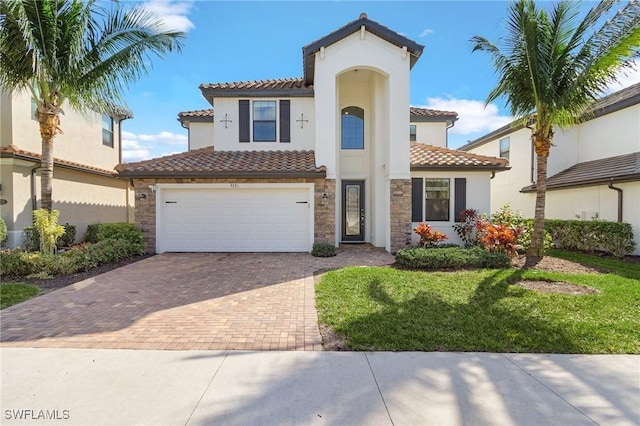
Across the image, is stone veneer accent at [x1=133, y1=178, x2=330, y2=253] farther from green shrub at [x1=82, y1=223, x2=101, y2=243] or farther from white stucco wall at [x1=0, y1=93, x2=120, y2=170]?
green shrub at [x1=82, y1=223, x2=101, y2=243]

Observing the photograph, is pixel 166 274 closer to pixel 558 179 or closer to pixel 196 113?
pixel 196 113

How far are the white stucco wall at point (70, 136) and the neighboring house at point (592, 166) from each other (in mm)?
17972

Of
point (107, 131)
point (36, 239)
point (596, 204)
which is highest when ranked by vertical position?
point (107, 131)

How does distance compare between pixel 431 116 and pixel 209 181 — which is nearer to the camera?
pixel 209 181

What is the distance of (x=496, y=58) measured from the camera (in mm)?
A: 9664

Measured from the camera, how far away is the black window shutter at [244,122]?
1348 cm

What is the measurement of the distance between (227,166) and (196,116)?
247 inches

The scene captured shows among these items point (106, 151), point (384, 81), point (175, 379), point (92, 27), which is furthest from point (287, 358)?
point (106, 151)

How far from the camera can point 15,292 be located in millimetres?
6707

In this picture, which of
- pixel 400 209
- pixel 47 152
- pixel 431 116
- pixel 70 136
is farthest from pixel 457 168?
pixel 70 136

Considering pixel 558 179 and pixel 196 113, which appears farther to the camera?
pixel 196 113

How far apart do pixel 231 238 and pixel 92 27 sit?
7.33 metres

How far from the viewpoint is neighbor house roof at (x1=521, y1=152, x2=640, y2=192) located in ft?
36.7

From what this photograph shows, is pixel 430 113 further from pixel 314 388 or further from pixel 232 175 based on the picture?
pixel 314 388
